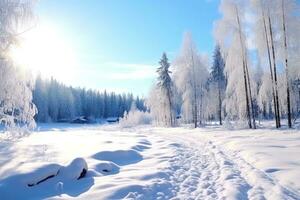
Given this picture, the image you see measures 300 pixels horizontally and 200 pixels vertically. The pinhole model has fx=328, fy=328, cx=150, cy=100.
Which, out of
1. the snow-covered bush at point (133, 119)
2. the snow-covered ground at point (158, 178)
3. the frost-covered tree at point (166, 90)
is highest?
the frost-covered tree at point (166, 90)

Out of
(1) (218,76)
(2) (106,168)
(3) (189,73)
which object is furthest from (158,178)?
(1) (218,76)

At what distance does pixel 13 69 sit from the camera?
45.6ft

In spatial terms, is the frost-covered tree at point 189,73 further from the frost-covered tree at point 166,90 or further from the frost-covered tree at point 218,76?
the frost-covered tree at point 166,90

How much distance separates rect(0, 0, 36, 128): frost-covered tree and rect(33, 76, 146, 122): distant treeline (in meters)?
68.9

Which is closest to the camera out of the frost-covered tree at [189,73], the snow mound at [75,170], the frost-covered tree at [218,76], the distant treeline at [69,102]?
the snow mound at [75,170]

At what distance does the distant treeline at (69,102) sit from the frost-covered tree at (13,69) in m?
68.9

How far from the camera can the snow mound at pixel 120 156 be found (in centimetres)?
1343

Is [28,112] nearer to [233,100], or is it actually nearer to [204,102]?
[233,100]

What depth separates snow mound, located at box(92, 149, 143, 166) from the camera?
529 inches

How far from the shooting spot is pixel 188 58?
143 feet

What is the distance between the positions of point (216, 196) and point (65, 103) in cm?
9500

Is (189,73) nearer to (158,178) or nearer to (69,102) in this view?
(158,178)

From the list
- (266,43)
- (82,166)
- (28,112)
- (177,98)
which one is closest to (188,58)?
(177,98)

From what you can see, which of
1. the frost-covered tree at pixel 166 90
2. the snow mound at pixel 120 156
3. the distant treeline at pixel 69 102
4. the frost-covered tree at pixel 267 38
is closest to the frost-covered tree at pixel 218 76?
the frost-covered tree at pixel 166 90
